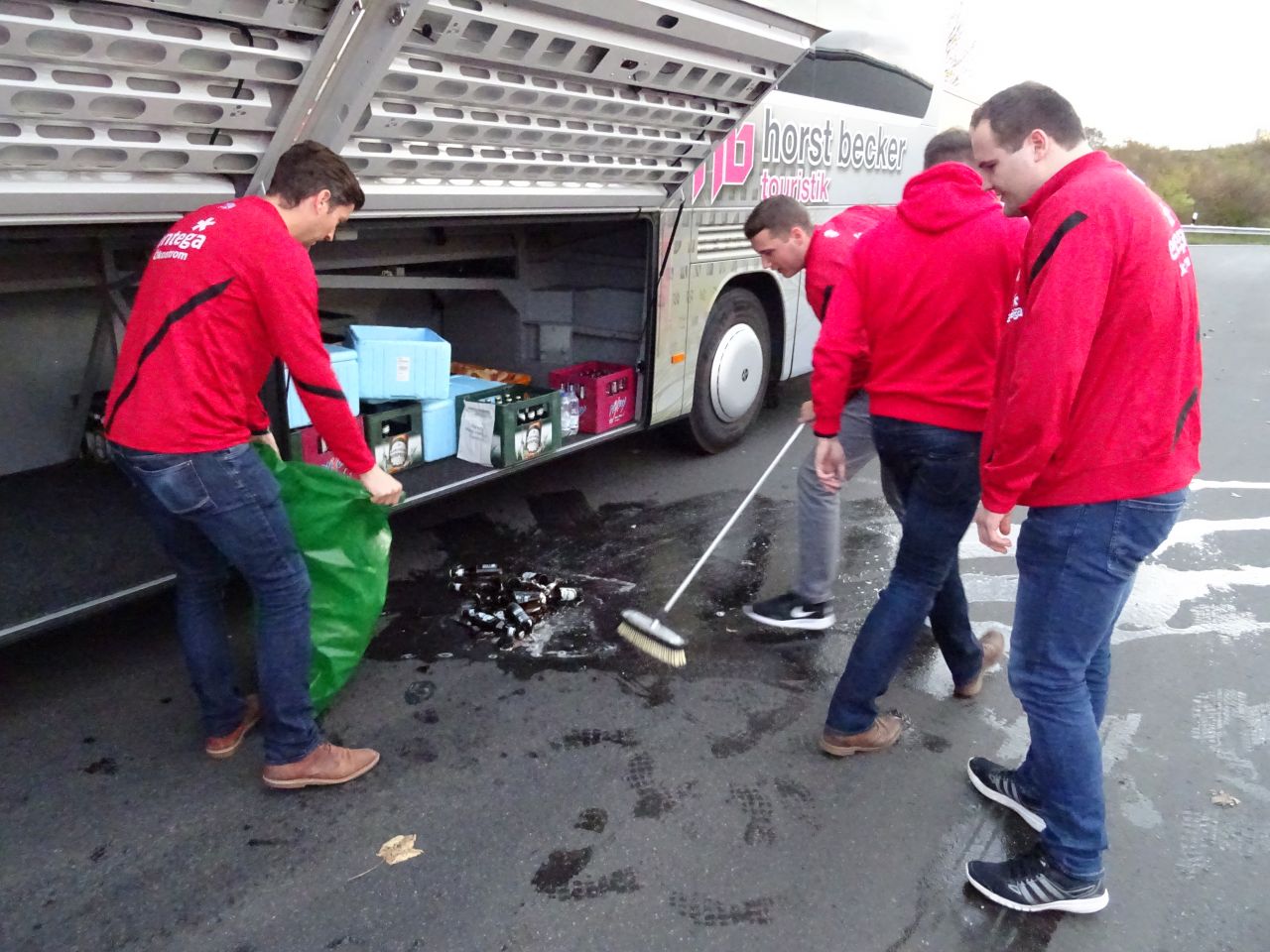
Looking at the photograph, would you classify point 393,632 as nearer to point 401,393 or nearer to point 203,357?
point 401,393

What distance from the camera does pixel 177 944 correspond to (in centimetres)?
A: 223

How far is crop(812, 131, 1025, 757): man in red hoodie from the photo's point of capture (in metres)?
2.64

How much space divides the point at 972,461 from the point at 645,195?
2487mm

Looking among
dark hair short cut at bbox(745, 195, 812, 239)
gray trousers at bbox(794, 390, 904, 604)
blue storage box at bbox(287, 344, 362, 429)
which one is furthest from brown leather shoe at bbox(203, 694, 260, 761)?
dark hair short cut at bbox(745, 195, 812, 239)

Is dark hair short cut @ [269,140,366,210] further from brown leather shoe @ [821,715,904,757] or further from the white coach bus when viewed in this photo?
brown leather shoe @ [821,715,904,757]

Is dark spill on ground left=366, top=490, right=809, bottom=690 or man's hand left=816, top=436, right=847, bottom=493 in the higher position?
man's hand left=816, top=436, right=847, bottom=493

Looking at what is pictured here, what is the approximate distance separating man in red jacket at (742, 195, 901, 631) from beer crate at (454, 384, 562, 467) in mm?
1378

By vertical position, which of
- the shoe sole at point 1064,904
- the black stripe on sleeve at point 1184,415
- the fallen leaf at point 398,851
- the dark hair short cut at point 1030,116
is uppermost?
the dark hair short cut at point 1030,116

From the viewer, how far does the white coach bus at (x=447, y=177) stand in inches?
95.3

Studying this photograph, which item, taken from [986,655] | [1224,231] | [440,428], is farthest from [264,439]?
[1224,231]

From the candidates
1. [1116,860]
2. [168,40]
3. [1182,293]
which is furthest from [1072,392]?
[168,40]

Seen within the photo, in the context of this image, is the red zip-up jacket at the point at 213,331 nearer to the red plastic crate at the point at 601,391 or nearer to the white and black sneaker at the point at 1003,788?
the white and black sneaker at the point at 1003,788

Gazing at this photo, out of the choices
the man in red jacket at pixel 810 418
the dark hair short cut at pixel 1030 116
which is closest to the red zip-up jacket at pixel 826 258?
the man in red jacket at pixel 810 418

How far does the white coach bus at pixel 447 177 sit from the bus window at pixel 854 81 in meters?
0.02
